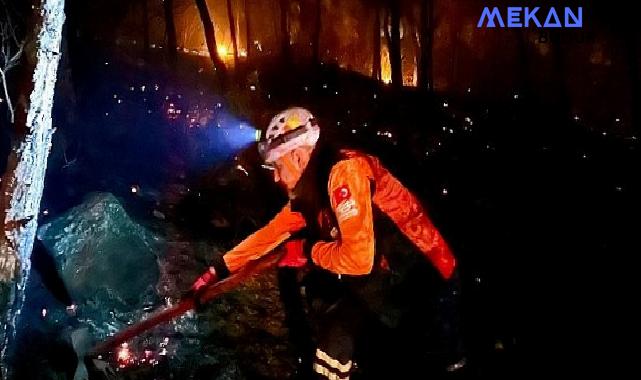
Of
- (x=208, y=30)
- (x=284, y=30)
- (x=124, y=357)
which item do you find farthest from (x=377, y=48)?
(x=124, y=357)

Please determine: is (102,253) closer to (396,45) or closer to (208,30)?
(208,30)

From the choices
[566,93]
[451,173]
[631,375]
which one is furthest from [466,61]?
[631,375]

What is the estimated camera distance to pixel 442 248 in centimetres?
338

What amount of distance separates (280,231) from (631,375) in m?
3.49

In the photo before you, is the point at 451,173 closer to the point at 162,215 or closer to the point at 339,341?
the point at 162,215

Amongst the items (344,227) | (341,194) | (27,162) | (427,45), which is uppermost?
(427,45)

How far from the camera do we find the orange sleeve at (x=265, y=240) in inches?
148

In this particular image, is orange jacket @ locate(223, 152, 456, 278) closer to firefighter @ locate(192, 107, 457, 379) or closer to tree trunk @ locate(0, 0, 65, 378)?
firefighter @ locate(192, 107, 457, 379)

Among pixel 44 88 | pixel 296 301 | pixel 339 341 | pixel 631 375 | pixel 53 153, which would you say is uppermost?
pixel 44 88

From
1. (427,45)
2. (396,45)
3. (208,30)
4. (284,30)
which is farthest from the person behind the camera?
(284,30)

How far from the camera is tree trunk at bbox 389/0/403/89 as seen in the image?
17.4m

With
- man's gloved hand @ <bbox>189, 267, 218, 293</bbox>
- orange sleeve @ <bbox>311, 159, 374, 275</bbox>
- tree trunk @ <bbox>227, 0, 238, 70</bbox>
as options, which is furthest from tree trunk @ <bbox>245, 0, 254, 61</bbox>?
orange sleeve @ <bbox>311, 159, 374, 275</bbox>

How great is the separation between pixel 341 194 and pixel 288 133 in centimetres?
56

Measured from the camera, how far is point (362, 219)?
9.80ft
